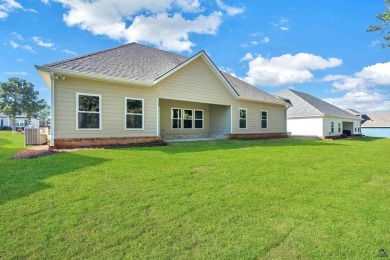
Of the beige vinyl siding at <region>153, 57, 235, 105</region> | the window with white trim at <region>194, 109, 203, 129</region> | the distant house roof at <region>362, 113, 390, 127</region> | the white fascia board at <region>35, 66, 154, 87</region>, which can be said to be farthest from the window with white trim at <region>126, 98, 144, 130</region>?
the distant house roof at <region>362, 113, 390, 127</region>

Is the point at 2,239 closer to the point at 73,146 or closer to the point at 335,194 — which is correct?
the point at 335,194

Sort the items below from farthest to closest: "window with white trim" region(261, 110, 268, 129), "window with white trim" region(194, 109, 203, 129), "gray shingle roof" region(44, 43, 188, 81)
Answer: "window with white trim" region(261, 110, 268, 129) < "window with white trim" region(194, 109, 203, 129) < "gray shingle roof" region(44, 43, 188, 81)

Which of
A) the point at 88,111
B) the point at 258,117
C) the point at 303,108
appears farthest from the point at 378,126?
the point at 88,111

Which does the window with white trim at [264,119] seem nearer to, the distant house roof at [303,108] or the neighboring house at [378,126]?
the distant house roof at [303,108]

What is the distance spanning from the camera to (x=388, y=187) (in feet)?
17.7

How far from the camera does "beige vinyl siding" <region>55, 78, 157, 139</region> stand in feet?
33.3

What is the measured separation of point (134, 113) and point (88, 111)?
2.26 meters

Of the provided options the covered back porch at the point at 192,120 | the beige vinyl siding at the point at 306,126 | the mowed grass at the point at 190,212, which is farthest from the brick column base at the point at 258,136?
the mowed grass at the point at 190,212

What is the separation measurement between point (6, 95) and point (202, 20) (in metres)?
51.9

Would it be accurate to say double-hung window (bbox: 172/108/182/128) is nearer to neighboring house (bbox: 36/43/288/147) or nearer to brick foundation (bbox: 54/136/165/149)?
neighboring house (bbox: 36/43/288/147)

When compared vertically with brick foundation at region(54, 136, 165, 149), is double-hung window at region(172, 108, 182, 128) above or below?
above

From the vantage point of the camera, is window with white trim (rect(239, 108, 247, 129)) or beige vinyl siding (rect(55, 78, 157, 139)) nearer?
beige vinyl siding (rect(55, 78, 157, 139))

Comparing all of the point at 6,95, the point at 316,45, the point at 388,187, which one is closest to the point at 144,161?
the point at 388,187

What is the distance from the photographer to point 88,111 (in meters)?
10.9
